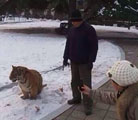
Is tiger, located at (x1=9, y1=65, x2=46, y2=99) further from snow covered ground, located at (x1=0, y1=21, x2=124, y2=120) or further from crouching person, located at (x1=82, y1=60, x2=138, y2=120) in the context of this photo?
crouching person, located at (x1=82, y1=60, x2=138, y2=120)

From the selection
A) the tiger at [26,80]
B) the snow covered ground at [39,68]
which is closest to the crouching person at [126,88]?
the snow covered ground at [39,68]

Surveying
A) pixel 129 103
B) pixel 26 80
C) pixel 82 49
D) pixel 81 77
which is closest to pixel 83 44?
pixel 82 49

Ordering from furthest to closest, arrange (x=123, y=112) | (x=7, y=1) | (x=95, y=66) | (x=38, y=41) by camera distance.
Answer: (x=7, y=1)
(x=38, y=41)
(x=95, y=66)
(x=123, y=112)

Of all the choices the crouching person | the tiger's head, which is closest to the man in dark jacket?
the tiger's head

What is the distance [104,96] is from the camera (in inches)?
141

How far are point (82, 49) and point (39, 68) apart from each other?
440cm

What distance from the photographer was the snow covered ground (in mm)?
6040

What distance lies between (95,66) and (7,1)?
33.5 feet

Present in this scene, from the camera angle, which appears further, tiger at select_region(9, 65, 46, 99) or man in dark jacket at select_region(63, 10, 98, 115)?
tiger at select_region(9, 65, 46, 99)

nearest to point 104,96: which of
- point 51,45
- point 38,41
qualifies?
point 51,45

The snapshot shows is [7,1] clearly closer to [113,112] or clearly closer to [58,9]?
[58,9]

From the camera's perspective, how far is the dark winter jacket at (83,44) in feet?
18.4

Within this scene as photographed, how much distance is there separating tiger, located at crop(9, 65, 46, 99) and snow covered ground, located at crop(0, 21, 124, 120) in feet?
0.52

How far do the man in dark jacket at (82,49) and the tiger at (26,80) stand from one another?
90 cm
